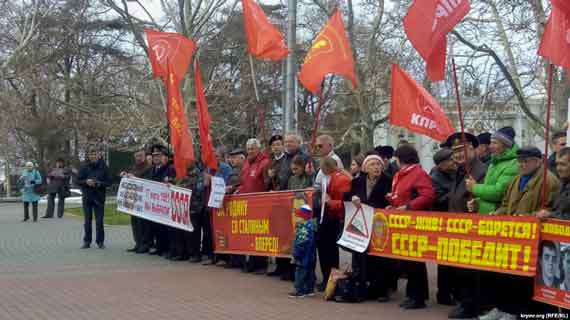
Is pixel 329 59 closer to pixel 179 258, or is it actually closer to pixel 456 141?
pixel 456 141

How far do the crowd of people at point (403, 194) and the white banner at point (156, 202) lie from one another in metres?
0.17

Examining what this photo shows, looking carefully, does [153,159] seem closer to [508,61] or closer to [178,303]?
[178,303]

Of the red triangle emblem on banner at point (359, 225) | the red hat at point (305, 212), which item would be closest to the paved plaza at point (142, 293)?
the red triangle emblem on banner at point (359, 225)

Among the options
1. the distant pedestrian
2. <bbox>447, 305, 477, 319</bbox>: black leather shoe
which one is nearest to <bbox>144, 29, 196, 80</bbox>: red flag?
<bbox>447, 305, 477, 319</bbox>: black leather shoe

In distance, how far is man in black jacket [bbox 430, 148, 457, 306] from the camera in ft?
27.7

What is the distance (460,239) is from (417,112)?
6.46 ft

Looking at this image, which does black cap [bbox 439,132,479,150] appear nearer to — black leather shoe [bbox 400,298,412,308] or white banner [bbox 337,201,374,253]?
white banner [bbox 337,201,374,253]

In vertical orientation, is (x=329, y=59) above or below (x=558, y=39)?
above

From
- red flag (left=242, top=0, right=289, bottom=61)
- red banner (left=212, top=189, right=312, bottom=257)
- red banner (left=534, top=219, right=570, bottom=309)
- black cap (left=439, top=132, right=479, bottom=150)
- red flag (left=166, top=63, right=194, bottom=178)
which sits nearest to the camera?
red banner (left=534, top=219, right=570, bottom=309)

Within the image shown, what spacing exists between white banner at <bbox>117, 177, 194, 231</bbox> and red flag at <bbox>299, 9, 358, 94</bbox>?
2918 millimetres

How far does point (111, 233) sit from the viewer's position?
17.5m

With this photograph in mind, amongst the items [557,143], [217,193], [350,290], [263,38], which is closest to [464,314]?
[350,290]

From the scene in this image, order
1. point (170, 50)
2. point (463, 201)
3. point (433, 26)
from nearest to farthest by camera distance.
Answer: point (463, 201)
point (433, 26)
point (170, 50)

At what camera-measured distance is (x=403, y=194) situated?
27.1 ft
